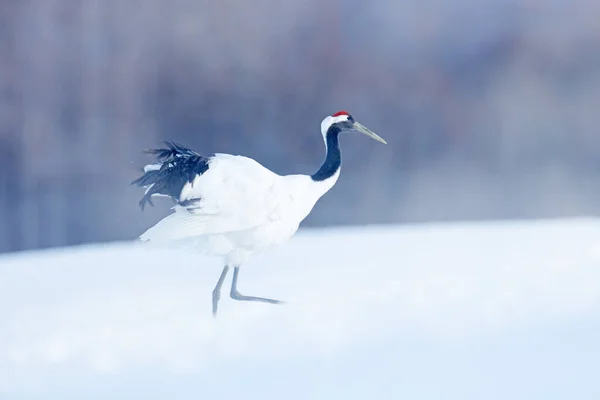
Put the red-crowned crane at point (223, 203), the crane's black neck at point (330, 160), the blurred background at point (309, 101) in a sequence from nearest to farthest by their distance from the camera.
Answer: the red-crowned crane at point (223, 203), the crane's black neck at point (330, 160), the blurred background at point (309, 101)

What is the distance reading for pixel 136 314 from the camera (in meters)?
2.14

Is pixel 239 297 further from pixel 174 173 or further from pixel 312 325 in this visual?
pixel 174 173

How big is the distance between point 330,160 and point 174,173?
0.50 meters

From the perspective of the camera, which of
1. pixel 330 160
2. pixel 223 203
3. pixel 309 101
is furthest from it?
pixel 309 101

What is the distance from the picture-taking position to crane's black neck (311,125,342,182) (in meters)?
2.18

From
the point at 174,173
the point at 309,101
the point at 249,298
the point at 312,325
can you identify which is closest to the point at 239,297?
the point at 249,298

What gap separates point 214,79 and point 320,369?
5.54 ft

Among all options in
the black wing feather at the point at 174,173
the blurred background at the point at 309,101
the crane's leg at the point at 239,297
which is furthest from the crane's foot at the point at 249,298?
the blurred background at the point at 309,101

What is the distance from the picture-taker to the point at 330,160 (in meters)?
2.21

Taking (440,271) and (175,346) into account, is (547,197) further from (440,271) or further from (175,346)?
(175,346)

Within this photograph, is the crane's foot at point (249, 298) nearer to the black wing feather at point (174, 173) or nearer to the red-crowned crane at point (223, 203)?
the red-crowned crane at point (223, 203)

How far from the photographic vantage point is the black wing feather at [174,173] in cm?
204

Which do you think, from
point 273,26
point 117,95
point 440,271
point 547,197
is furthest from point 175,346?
point 547,197

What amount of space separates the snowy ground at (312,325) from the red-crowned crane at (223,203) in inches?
10.1
